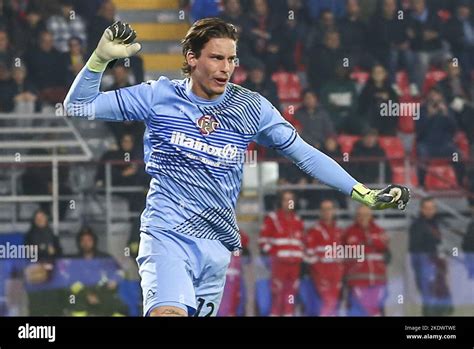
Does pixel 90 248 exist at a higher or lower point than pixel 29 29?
lower

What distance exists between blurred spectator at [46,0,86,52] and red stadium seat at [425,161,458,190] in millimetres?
2937

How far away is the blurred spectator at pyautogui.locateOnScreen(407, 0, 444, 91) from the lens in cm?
1108

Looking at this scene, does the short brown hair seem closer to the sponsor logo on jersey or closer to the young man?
the young man

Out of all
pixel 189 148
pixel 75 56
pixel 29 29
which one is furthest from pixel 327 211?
pixel 189 148

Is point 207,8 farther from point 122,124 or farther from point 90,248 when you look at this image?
point 90,248

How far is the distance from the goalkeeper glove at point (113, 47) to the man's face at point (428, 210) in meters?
5.16

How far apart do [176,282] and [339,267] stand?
15.0ft

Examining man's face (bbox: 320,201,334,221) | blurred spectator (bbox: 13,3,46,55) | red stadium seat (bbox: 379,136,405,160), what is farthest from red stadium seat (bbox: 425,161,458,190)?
blurred spectator (bbox: 13,3,46,55)

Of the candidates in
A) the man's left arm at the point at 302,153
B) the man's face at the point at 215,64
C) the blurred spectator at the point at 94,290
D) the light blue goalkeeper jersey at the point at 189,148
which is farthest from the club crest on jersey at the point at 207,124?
the blurred spectator at the point at 94,290

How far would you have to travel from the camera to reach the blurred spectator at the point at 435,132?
35.0ft

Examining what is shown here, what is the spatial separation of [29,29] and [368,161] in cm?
290

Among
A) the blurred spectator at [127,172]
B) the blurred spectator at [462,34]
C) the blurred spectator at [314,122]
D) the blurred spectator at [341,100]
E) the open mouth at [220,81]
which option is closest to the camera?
the open mouth at [220,81]

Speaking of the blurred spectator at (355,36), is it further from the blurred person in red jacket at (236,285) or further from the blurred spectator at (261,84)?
the blurred person in red jacket at (236,285)

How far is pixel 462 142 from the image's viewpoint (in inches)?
424
